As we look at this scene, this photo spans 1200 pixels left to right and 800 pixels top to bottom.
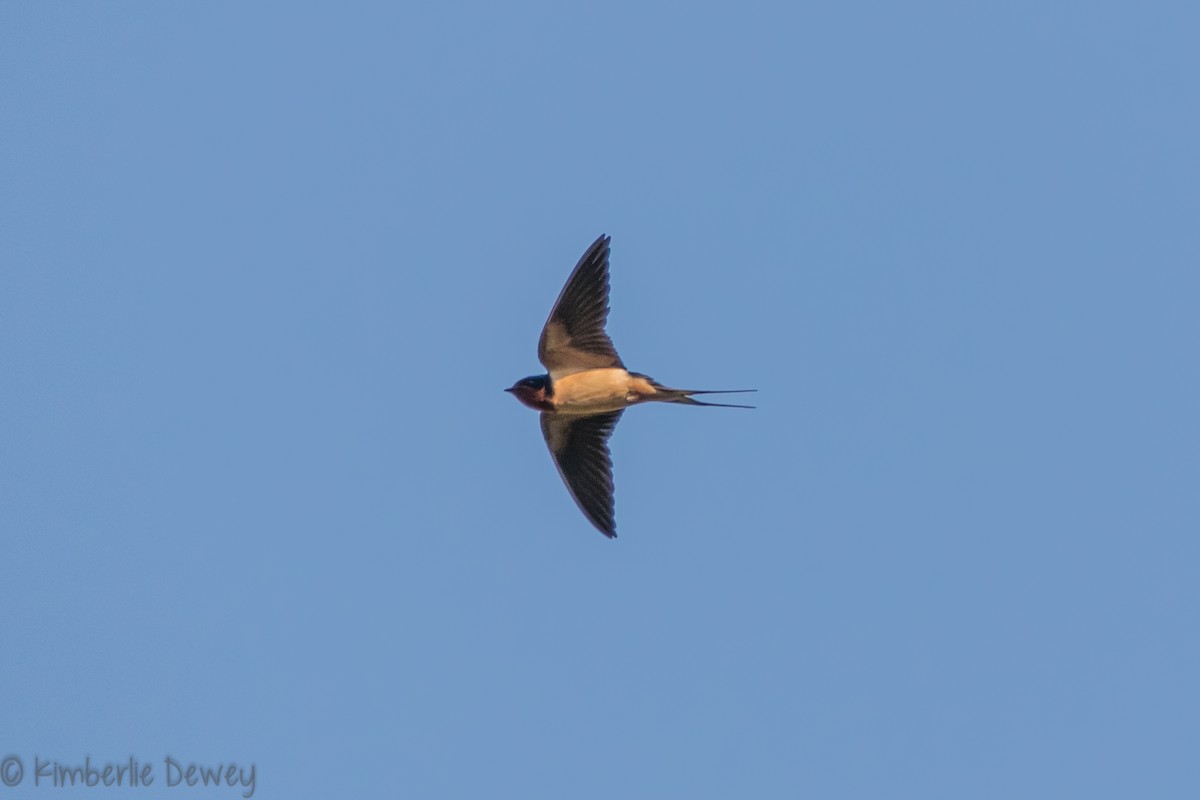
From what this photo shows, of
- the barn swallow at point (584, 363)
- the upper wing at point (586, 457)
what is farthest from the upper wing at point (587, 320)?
the upper wing at point (586, 457)

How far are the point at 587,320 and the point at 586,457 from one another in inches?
34.7

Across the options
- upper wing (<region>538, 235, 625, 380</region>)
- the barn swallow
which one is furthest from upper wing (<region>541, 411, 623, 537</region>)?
upper wing (<region>538, 235, 625, 380</region>)

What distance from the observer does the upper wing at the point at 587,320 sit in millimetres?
8977

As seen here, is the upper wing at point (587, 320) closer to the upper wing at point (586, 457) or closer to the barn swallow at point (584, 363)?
the barn swallow at point (584, 363)

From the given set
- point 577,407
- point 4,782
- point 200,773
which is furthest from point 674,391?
point 4,782

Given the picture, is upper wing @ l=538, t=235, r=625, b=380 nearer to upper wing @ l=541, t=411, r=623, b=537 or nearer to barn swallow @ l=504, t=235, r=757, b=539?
barn swallow @ l=504, t=235, r=757, b=539

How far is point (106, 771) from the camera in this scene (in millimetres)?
9383

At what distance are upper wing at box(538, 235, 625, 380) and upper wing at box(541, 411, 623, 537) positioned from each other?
0.47 meters

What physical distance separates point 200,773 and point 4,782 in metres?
1.07

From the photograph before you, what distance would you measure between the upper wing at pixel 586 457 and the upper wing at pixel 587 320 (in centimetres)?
47

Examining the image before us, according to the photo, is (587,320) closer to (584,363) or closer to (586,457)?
(584,363)

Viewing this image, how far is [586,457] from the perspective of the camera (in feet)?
30.9

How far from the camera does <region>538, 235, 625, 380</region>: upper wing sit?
8.98 m

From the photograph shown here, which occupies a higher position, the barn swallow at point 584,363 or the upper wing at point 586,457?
the barn swallow at point 584,363
